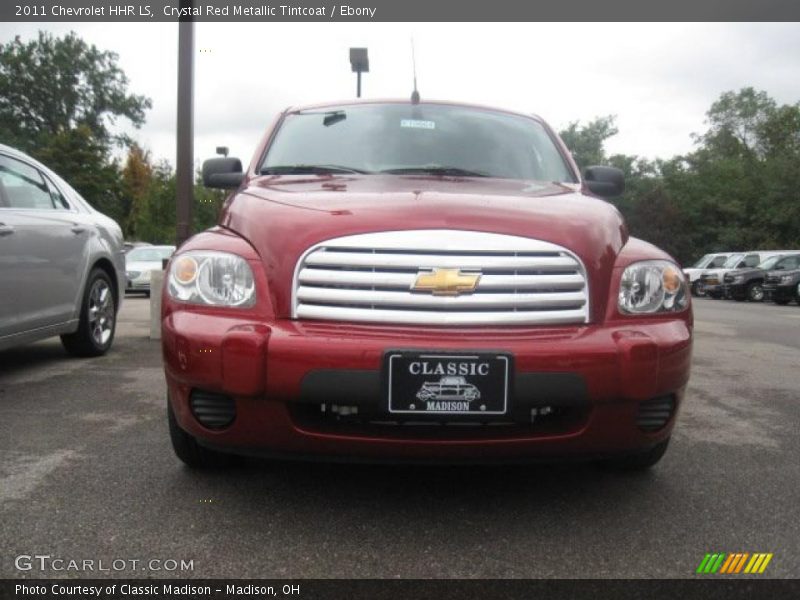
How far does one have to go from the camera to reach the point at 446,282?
247cm

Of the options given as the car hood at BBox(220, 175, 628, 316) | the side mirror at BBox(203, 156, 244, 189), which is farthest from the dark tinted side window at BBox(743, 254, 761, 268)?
the car hood at BBox(220, 175, 628, 316)

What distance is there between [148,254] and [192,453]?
56.3 ft

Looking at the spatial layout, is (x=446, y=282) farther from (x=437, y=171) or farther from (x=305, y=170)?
(x=305, y=170)

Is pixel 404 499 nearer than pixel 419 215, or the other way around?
pixel 419 215

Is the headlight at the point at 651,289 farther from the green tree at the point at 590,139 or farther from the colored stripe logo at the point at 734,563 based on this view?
the green tree at the point at 590,139

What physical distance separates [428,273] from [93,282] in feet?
13.9

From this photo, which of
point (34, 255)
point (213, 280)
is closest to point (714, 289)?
point (34, 255)

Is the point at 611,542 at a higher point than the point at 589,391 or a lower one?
Result: lower

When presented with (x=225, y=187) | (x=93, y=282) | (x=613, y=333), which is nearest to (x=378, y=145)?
(x=225, y=187)

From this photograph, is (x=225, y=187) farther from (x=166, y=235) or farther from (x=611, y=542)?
(x=166, y=235)

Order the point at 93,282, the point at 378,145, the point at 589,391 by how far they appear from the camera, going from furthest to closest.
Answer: the point at 93,282 < the point at 378,145 < the point at 589,391

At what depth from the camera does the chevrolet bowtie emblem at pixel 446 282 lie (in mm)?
2465

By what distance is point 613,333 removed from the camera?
2494 millimetres
